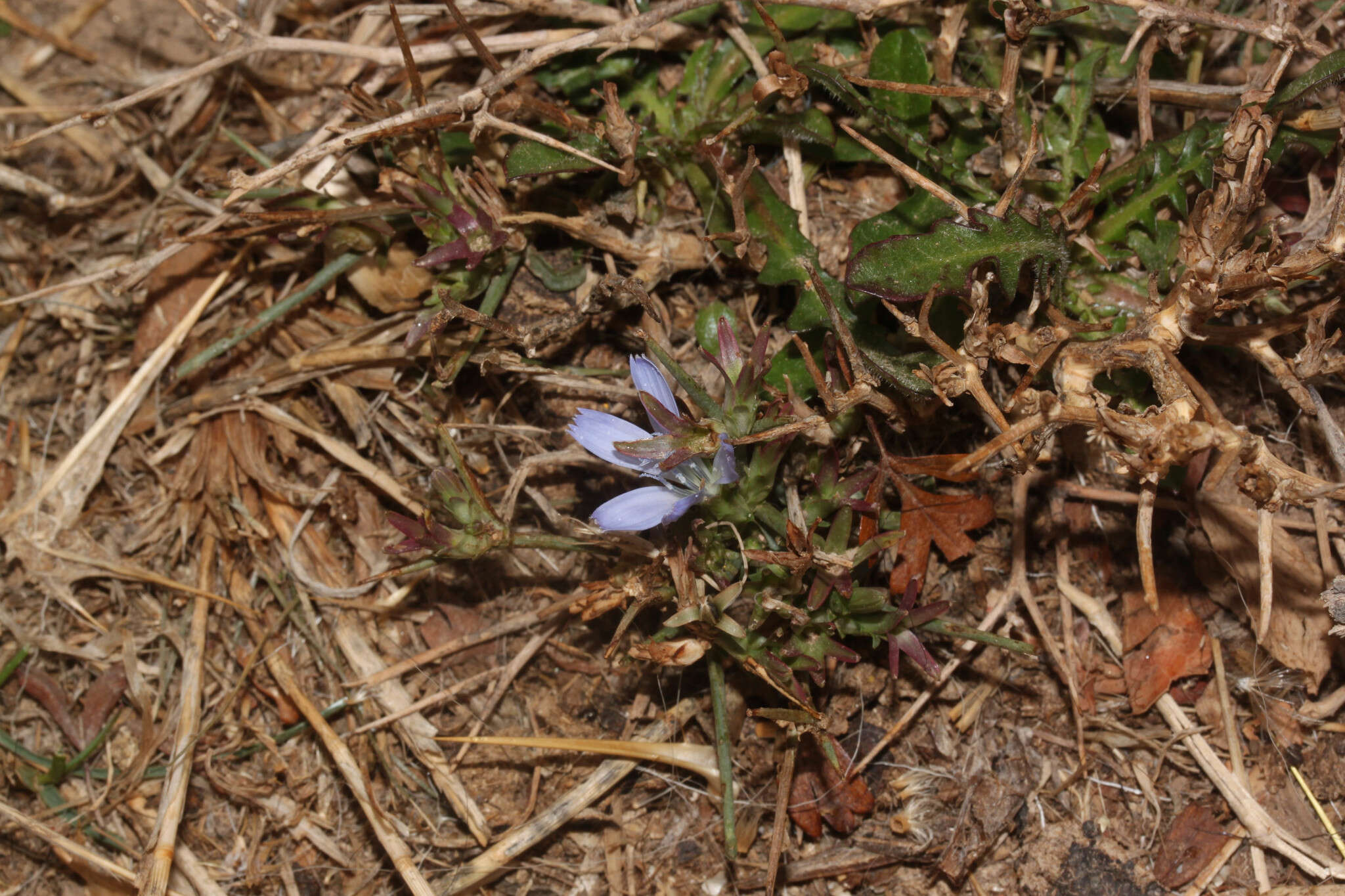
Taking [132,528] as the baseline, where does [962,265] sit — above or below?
above

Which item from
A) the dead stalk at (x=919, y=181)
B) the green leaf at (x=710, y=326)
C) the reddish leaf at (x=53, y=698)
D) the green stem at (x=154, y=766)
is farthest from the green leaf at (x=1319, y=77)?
the reddish leaf at (x=53, y=698)

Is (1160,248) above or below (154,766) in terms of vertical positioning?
above

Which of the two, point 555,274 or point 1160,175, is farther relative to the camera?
point 555,274

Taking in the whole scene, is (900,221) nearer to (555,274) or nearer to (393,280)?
(555,274)

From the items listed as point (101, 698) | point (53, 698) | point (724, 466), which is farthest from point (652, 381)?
point (53, 698)

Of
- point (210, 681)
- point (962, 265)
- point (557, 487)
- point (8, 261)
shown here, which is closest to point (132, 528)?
point (210, 681)

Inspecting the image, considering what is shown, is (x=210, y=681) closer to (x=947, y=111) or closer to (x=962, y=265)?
(x=962, y=265)

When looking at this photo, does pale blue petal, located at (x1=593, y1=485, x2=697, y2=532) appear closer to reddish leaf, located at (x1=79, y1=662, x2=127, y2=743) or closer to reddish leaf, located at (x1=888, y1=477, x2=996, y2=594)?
reddish leaf, located at (x1=888, y1=477, x2=996, y2=594)
